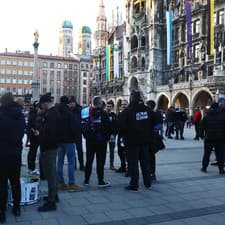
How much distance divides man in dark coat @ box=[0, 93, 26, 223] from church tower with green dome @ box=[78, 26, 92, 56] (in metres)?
140

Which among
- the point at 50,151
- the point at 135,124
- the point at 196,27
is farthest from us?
the point at 196,27

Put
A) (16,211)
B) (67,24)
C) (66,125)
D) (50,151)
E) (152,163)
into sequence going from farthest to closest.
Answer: (67,24), (152,163), (66,125), (50,151), (16,211)

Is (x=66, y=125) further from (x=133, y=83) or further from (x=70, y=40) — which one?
(x=70, y=40)

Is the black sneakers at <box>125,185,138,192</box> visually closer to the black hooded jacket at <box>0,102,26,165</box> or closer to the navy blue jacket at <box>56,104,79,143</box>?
the navy blue jacket at <box>56,104,79,143</box>

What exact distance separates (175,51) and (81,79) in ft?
214

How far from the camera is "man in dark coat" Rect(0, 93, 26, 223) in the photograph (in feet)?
16.2

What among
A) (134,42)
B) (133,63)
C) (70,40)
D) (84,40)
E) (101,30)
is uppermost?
(70,40)

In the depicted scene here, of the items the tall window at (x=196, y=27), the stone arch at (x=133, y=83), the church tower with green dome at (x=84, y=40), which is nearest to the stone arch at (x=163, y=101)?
the stone arch at (x=133, y=83)

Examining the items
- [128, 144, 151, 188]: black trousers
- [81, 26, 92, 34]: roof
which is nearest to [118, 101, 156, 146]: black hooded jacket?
[128, 144, 151, 188]: black trousers

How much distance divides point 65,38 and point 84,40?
1236 centimetres

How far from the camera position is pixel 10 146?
497 centimetres

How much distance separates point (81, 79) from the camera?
112 meters

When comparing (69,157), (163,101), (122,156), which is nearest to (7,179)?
(69,157)

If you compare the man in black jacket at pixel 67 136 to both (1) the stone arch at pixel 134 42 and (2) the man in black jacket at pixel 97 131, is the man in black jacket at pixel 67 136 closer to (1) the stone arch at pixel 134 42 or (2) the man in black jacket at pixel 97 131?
(2) the man in black jacket at pixel 97 131
